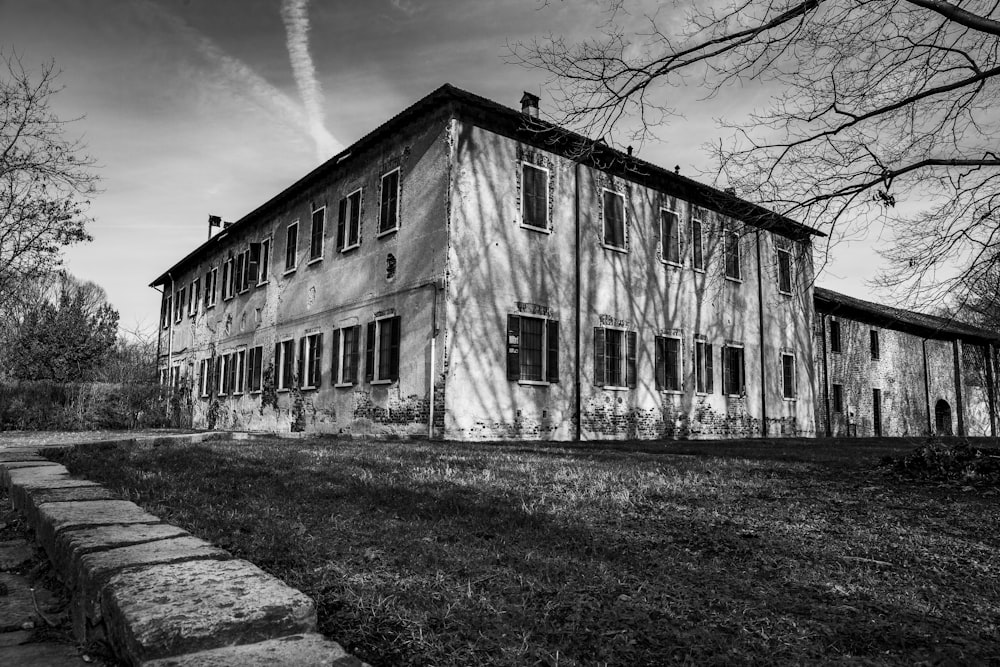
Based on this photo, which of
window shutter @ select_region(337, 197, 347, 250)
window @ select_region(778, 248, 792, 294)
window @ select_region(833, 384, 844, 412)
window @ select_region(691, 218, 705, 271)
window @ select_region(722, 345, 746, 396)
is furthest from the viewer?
window @ select_region(833, 384, 844, 412)

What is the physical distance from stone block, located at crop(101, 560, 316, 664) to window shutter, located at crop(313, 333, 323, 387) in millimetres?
14517

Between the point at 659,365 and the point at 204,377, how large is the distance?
637 inches

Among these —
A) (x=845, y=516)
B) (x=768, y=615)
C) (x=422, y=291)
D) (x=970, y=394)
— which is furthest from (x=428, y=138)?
(x=970, y=394)

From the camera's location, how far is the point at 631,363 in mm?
15852

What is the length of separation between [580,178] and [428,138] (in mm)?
3665

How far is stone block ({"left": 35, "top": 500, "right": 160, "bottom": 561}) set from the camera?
9.20 feet

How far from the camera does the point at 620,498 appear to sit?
4344 millimetres

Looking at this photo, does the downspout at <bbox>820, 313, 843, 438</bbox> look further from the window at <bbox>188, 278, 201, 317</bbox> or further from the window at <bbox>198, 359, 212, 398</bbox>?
the window at <bbox>188, 278, 201, 317</bbox>

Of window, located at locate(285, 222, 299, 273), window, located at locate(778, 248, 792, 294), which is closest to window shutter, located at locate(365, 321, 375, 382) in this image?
window, located at locate(285, 222, 299, 273)

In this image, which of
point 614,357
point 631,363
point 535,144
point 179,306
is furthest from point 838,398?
point 179,306

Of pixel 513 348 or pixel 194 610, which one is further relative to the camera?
pixel 513 348

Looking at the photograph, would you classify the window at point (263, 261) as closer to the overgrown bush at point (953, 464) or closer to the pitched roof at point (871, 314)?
the overgrown bush at point (953, 464)

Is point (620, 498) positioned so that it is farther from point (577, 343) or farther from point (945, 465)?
point (577, 343)

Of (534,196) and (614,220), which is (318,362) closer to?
(534,196)
